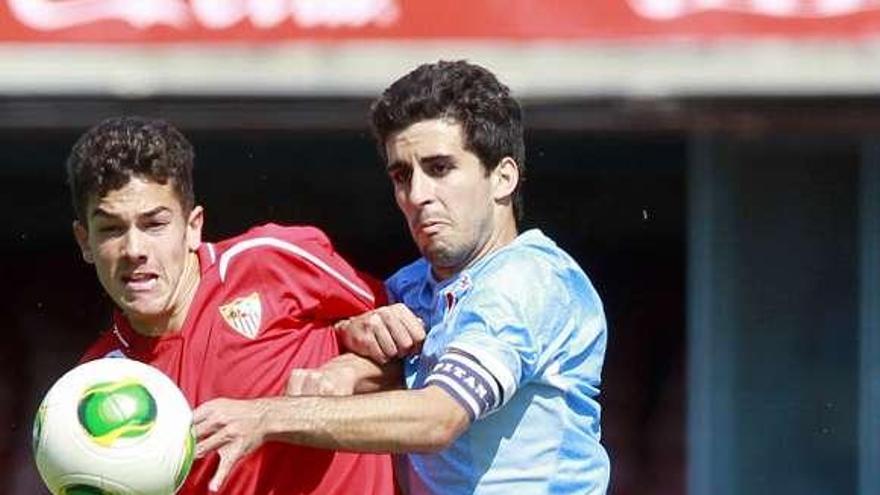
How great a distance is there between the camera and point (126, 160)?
4691mm

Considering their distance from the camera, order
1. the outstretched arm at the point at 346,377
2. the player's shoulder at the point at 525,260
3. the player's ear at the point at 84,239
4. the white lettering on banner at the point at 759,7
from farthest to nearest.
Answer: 1. the white lettering on banner at the point at 759,7
2. the player's ear at the point at 84,239
3. the outstretched arm at the point at 346,377
4. the player's shoulder at the point at 525,260

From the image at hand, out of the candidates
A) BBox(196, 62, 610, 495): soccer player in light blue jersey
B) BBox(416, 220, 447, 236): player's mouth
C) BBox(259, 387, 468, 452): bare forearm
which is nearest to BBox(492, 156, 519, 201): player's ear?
BBox(196, 62, 610, 495): soccer player in light blue jersey

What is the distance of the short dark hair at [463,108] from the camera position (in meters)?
4.58

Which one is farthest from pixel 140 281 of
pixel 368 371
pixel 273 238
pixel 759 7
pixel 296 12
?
pixel 759 7

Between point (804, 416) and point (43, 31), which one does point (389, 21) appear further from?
point (804, 416)

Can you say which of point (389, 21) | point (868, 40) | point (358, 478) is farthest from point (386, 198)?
point (358, 478)

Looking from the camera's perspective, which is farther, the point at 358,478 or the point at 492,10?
the point at 492,10

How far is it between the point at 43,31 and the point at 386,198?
1.18 meters

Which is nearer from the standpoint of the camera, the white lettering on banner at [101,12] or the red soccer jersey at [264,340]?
the red soccer jersey at [264,340]

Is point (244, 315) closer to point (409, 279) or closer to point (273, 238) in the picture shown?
point (273, 238)

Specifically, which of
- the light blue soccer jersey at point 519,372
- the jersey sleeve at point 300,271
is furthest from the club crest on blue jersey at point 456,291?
the jersey sleeve at point 300,271

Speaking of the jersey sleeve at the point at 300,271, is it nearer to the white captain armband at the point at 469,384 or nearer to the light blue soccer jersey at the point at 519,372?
the light blue soccer jersey at the point at 519,372

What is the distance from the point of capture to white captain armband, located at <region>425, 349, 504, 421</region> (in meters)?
4.41

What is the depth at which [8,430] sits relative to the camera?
7605 mm
